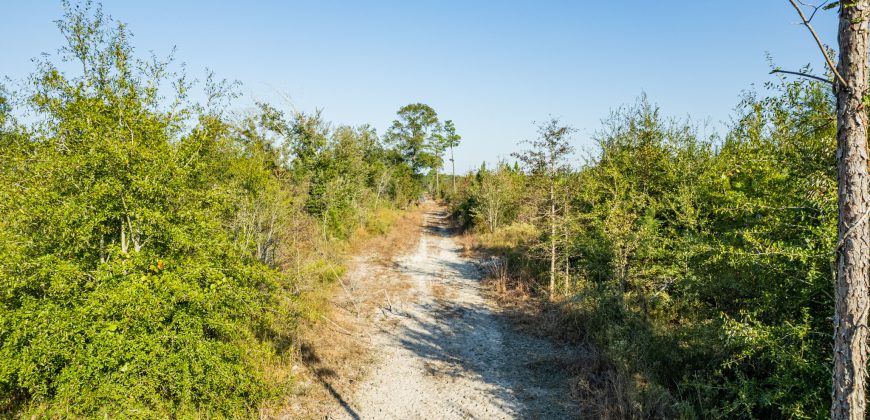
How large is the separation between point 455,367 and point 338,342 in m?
3.09

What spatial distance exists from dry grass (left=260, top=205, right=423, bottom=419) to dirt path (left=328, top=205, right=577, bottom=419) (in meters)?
0.31

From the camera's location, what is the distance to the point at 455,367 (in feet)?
29.8

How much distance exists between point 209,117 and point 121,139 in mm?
1620

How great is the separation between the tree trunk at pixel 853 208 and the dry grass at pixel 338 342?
7125mm

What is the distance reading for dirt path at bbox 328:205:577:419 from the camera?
7400 mm

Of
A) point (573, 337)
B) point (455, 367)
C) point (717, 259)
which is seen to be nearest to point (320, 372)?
point (455, 367)

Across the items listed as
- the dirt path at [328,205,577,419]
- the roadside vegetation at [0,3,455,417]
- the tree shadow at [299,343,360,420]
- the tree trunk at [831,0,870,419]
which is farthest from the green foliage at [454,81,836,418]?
the roadside vegetation at [0,3,455,417]

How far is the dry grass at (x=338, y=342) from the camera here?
7.52 meters

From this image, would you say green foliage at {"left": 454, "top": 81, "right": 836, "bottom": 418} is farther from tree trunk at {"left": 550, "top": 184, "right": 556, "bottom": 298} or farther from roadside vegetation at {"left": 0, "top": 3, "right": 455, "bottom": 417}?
roadside vegetation at {"left": 0, "top": 3, "right": 455, "bottom": 417}

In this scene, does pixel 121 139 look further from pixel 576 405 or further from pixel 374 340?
pixel 576 405

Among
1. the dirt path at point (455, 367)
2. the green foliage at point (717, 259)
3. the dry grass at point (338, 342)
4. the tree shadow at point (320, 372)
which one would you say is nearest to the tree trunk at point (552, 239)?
the green foliage at point (717, 259)

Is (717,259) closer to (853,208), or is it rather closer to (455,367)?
(853,208)

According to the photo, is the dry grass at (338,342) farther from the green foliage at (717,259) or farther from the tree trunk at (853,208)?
the tree trunk at (853,208)

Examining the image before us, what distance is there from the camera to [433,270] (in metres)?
18.2
